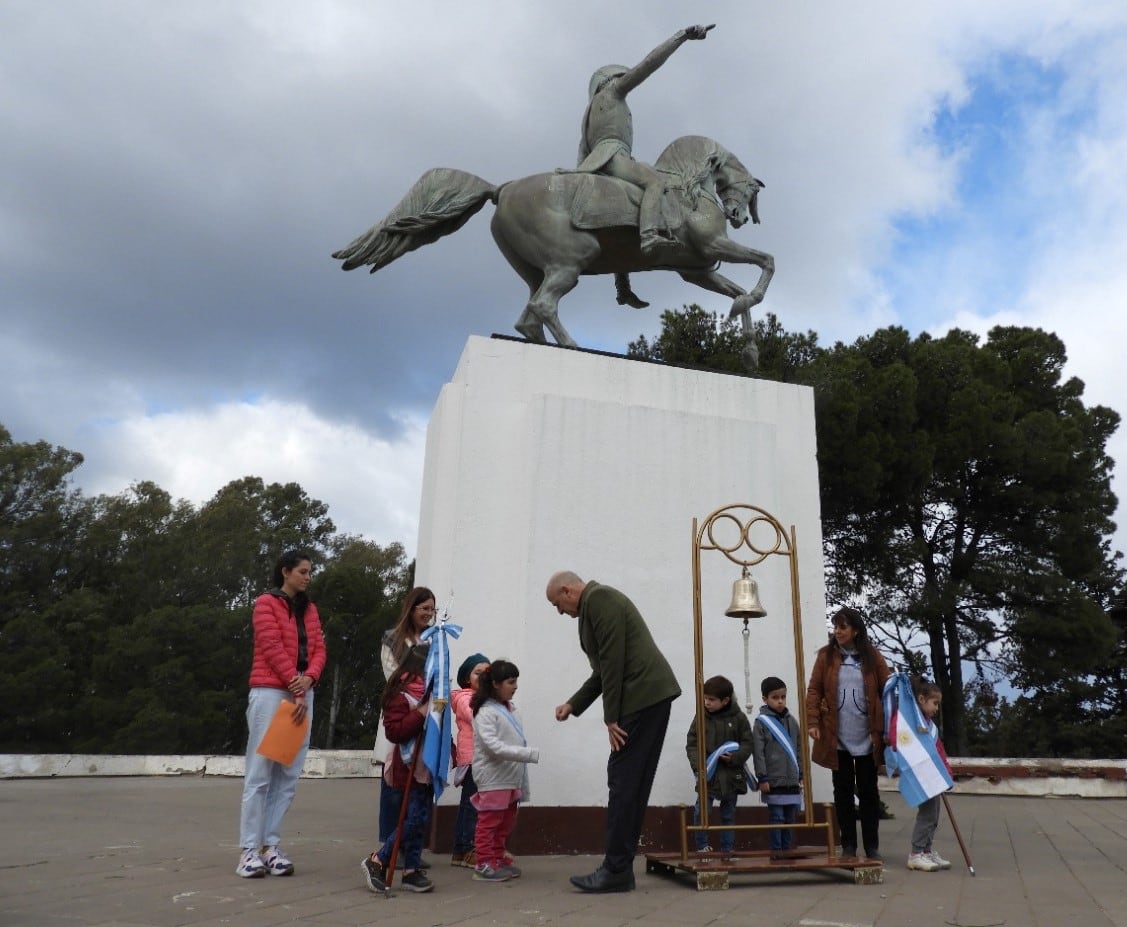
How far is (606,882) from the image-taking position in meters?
3.98

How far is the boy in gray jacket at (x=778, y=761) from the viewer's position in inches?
206

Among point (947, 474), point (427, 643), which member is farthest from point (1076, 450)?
point (427, 643)

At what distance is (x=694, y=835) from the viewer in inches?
228

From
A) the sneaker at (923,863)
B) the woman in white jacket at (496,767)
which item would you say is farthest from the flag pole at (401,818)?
the sneaker at (923,863)

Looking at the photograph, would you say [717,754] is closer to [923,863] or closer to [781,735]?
[781,735]

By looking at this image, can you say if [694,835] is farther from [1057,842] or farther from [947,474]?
[947,474]

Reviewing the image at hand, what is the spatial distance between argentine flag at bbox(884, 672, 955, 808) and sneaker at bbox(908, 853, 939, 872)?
328mm

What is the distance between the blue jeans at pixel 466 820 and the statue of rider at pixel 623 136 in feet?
14.1

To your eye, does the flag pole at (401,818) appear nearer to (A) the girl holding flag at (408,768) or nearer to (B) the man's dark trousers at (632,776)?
(A) the girl holding flag at (408,768)

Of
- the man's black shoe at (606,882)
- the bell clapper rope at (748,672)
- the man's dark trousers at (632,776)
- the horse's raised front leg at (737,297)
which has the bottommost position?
the man's black shoe at (606,882)

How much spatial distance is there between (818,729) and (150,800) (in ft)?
21.3

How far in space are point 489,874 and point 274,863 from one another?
1033mm

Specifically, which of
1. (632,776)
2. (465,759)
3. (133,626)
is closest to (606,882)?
(632,776)

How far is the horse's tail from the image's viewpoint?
7.29 m
